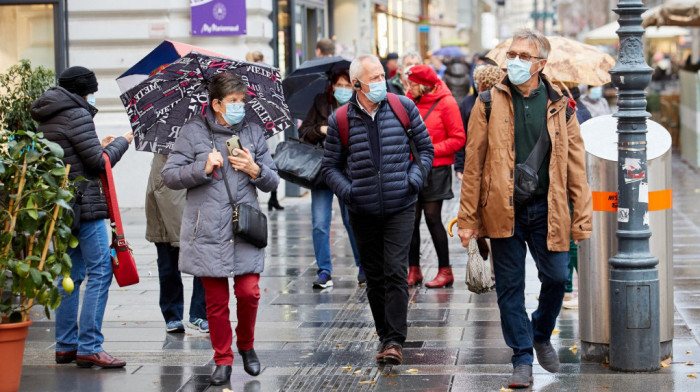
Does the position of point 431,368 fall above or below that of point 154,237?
below

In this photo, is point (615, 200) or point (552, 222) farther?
point (615, 200)

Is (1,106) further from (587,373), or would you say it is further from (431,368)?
(587,373)

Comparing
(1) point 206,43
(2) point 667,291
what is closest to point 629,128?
(2) point 667,291

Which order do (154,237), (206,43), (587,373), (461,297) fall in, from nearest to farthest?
(587,373), (154,237), (461,297), (206,43)

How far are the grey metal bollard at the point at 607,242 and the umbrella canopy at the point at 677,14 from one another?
13.2 meters

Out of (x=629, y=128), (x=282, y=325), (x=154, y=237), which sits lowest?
(x=282, y=325)

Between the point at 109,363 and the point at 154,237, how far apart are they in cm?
112

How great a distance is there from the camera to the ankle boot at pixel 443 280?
951 centimetres

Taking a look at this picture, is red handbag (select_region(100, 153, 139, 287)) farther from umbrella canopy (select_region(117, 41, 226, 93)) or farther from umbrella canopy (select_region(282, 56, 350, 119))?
umbrella canopy (select_region(282, 56, 350, 119))

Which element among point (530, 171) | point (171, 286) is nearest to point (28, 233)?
point (171, 286)

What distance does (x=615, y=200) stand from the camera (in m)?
6.86

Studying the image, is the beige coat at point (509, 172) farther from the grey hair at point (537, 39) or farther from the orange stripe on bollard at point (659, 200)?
the orange stripe on bollard at point (659, 200)

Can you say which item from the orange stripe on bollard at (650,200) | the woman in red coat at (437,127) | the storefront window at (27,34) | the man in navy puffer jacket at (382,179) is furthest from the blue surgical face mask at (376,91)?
the storefront window at (27,34)

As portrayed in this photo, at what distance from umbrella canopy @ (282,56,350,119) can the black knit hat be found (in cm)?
313
